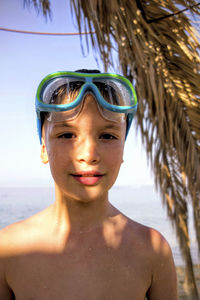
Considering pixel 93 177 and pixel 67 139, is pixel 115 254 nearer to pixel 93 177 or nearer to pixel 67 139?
pixel 93 177

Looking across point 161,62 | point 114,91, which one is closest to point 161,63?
point 161,62

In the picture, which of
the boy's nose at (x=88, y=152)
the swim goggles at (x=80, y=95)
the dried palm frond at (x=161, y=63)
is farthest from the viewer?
the dried palm frond at (x=161, y=63)

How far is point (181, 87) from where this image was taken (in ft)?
12.0

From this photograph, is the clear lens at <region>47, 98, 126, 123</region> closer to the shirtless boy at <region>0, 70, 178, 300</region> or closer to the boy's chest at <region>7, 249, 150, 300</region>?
the shirtless boy at <region>0, 70, 178, 300</region>

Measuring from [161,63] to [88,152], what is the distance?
2.34 meters

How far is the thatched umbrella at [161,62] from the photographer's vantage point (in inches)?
130

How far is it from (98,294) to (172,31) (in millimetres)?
2792

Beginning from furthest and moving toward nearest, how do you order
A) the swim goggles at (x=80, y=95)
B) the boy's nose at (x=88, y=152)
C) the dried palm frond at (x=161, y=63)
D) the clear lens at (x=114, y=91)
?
the dried palm frond at (x=161, y=63) → the clear lens at (x=114, y=91) → the swim goggles at (x=80, y=95) → the boy's nose at (x=88, y=152)

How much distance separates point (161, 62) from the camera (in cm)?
355

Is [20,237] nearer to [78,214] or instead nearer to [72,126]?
[78,214]

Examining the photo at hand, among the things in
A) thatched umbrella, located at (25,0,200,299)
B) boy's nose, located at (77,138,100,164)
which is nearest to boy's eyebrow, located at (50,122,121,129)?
boy's nose, located at (77,138,100,164)

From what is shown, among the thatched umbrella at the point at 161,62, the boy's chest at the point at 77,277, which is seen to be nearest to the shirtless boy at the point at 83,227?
the boy's chest at the point at 77,277

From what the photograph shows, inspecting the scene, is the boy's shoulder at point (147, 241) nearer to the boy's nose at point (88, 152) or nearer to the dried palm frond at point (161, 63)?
the boy's nose at point (88, 152)

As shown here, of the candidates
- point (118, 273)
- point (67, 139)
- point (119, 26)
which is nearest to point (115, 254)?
point (118, 273)
